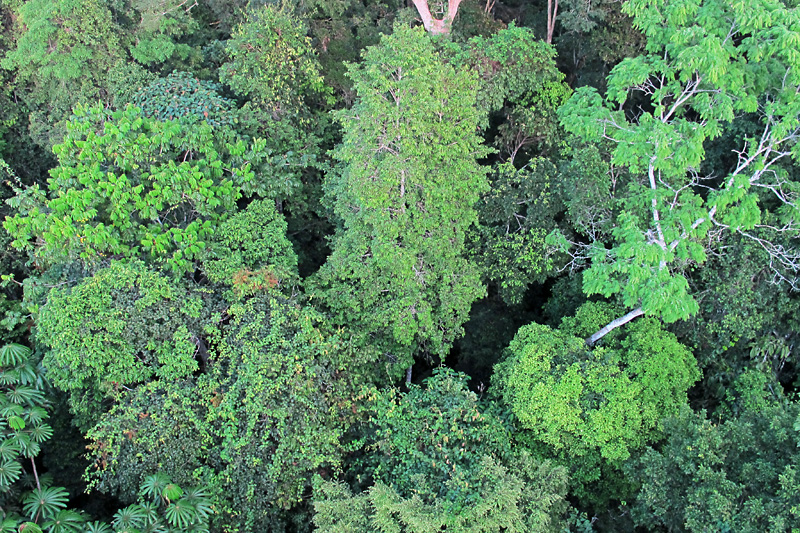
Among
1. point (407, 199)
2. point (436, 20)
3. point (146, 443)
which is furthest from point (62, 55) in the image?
point (146, 443)

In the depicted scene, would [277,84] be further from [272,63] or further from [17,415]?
[17,415]

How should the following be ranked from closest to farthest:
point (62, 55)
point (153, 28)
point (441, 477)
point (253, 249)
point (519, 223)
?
point (441, 477)
point (253, 249)
point (519, 223)
point (62, 55)
point (153, 28)

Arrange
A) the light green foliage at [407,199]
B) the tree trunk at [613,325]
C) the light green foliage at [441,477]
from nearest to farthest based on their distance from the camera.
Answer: the light green foliage at [441,477], the light green foliage at [407,199], the tree trunk at [613,325]

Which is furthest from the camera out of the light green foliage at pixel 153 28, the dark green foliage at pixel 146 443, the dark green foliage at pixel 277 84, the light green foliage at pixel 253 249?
the light green foliage at pixel 153 28

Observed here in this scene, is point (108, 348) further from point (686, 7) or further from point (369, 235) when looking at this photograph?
point (686, 7)


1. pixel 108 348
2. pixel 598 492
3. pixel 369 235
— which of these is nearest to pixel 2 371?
pixel 108 348

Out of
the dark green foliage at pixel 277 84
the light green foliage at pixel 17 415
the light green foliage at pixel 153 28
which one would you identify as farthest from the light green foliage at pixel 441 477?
the light green foliage at pixel 153 28

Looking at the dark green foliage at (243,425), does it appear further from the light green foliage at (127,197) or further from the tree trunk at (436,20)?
the tree trunk at (436,20)
